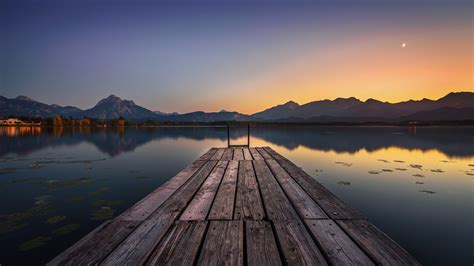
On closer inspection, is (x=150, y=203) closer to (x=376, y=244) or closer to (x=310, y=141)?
(x=376, y=244)

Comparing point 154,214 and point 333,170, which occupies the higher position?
point 154,214

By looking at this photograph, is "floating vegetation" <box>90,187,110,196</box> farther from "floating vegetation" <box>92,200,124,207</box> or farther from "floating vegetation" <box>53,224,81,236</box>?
"floating vegetation" <box>53,224,81,236</box>

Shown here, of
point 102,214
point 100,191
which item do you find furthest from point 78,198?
point 102,214

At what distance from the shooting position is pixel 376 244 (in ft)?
9.66

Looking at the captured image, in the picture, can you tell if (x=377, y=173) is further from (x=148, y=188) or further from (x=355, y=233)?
(x=148, y=188)

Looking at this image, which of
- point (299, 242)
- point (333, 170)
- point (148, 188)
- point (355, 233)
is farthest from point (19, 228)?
point (333, 170)

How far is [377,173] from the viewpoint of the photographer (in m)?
13.5

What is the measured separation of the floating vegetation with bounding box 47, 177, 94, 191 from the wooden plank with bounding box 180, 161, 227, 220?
308 inches

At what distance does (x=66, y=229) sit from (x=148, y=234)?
15.1 ft

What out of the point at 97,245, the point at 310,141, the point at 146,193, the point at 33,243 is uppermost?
the point at 97,245

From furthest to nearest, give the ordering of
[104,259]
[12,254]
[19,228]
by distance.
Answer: [19,228] → [12,254] → [104,259]

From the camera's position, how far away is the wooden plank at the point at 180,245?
2.56 m

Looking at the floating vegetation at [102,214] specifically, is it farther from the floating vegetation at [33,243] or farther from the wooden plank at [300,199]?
the wooden plank at [300,199]

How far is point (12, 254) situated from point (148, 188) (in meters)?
5.54
